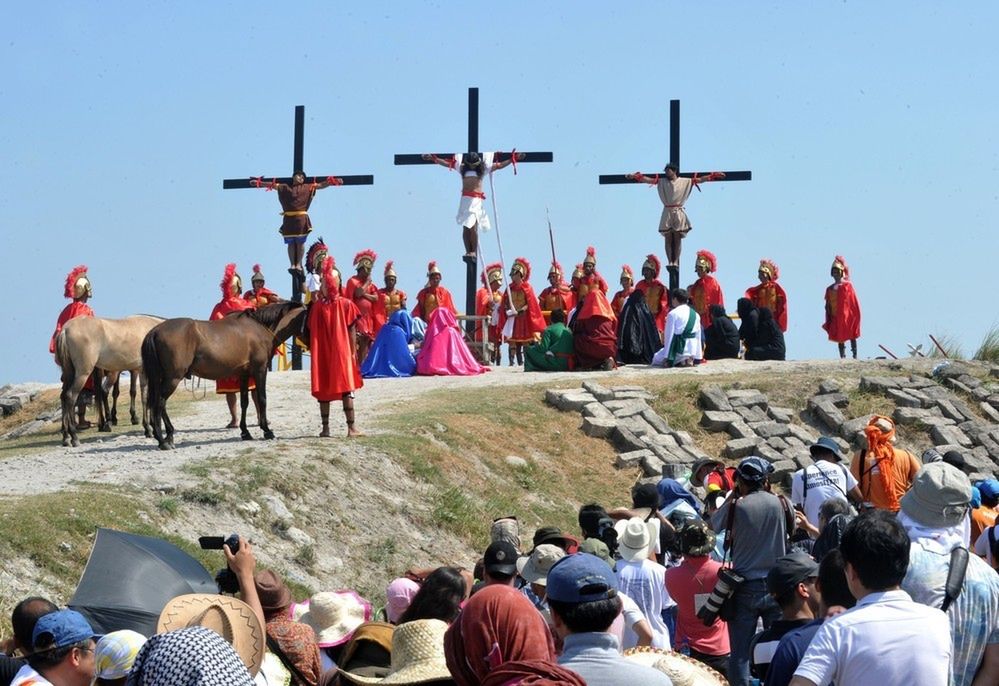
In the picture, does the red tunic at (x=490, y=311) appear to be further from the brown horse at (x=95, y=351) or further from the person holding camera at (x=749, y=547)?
the person holding camera at (x=749, y=547)

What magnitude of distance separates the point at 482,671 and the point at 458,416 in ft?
51.4

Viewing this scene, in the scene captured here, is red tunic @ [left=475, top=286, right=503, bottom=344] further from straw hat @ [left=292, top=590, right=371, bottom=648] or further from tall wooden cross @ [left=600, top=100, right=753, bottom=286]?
straw hat @ [left=292, top=590, right=371, bottom=648]

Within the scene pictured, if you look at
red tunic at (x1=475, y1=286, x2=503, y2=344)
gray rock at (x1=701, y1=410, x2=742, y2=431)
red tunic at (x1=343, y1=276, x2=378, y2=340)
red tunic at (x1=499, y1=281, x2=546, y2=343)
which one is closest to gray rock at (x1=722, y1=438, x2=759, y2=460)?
gray rock at (x1=701, y1=410, x2=742, y2=431)

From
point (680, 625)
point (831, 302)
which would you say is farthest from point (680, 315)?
point (680, 625)

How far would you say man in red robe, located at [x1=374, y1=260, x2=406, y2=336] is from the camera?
2681cm

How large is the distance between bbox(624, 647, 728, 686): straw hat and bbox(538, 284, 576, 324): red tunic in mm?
22354

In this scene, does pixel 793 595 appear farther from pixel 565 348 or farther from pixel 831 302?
pixel 831 302

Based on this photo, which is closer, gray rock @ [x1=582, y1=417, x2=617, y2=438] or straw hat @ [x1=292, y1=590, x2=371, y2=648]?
straw hat @ [x1=292, y1=590, x2=371, y2=648]

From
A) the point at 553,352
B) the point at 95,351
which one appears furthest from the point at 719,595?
the point at 553,352

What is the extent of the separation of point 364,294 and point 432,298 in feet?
3.89

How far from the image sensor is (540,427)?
2152 centimetres

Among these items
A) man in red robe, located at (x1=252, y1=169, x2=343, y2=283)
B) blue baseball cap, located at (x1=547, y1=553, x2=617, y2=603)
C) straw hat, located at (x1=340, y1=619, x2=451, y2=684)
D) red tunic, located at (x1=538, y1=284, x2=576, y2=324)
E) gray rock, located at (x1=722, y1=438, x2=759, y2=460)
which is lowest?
gray rock, located at (x1=722, y1=438, x2=759, y2=460)

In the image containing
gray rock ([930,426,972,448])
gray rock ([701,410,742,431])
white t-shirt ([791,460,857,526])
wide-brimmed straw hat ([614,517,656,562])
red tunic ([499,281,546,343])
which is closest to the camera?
wide-brimmed straw hat ([614,517,656,562])

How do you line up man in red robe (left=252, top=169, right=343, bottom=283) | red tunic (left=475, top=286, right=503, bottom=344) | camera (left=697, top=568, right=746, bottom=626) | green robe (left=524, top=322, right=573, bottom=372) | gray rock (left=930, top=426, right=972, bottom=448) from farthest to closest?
man in red robe (left=252, top=169, right=343, bottom=283)
red tunic (left=475, top=286, right=503, bottom=344)
green robe (left=524, top=322, right=573, bottom=372)
gray rock (left=930, top=426, right=972, bottom=448)
camera (left=697, top=568, right=746, bottom=626)
